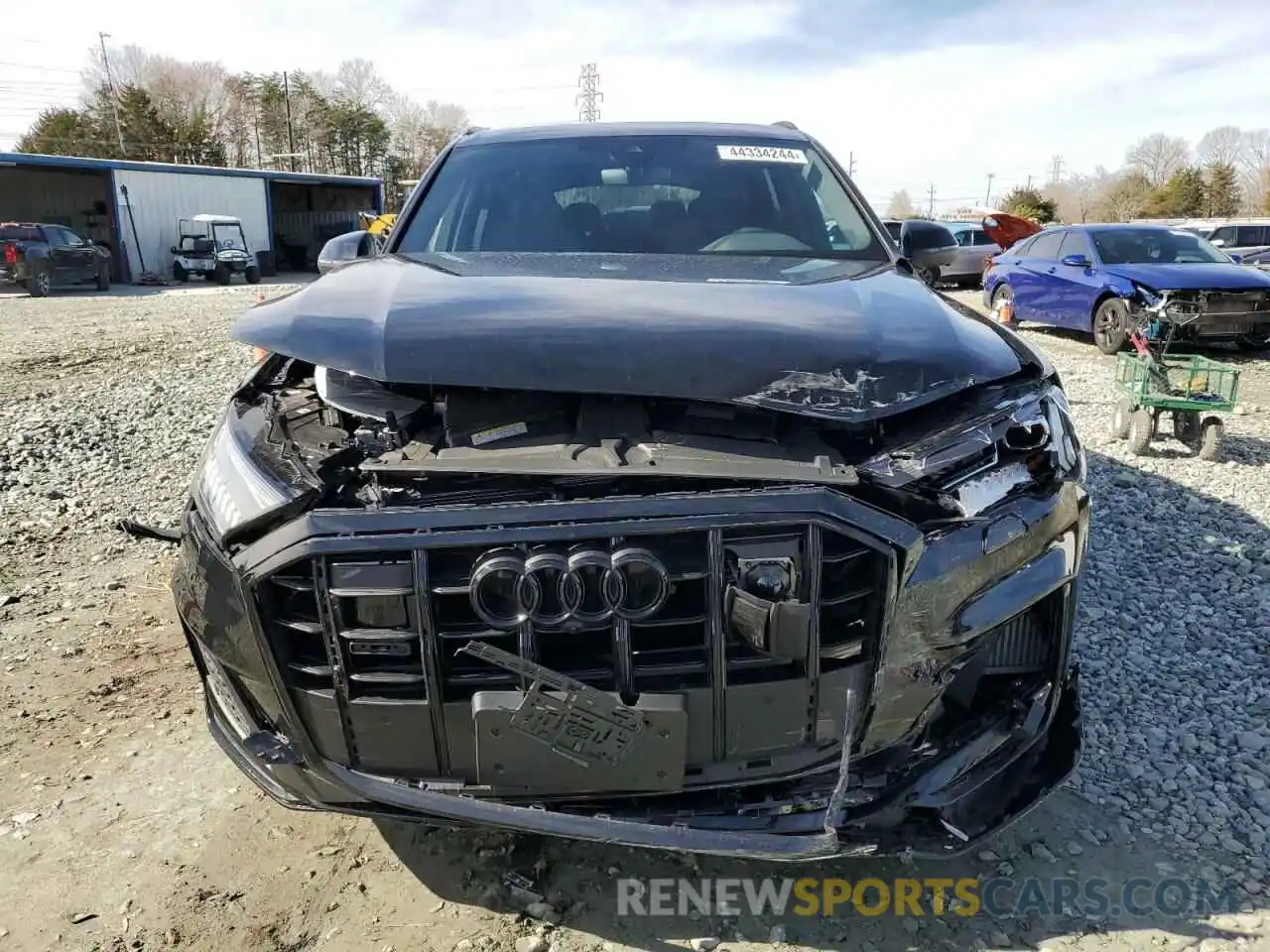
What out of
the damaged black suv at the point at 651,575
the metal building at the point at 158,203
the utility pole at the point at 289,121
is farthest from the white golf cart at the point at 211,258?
the utility pole at the point at 289,121

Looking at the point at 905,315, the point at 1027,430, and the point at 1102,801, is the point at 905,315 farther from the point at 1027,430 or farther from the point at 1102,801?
the point at 1102,801

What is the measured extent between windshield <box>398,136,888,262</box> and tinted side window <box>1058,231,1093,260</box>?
885 centimetres

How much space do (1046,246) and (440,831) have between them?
12.1 metres

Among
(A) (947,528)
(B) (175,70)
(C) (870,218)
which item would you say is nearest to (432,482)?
(A) (947,528)

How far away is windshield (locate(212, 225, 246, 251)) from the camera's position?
27.6 metres

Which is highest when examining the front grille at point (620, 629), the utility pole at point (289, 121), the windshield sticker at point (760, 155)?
the utility pole at point (289, 121)

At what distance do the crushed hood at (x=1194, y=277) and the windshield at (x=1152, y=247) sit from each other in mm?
296

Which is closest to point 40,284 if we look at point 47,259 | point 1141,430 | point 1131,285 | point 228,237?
point 47,259

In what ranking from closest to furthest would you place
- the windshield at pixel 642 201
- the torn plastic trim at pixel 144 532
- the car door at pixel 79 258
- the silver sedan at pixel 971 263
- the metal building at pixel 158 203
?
the torn plastic trim at pixel 144 532 → the windshield at pixel 642 201 → the silver sedan at pixel 971 263 → the car door at pixel 79 258 → the metal building at pixel 158 203

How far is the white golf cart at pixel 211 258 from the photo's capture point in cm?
2634

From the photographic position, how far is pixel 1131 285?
1016 cm

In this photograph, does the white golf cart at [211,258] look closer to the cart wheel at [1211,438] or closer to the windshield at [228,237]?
the windshield at [228,237]

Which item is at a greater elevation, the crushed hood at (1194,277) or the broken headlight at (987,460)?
the broken headlight at (987,460)

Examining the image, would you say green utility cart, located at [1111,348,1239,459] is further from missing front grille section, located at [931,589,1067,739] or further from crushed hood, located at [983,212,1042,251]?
crushed hood, located at [983,212,1042,251]
